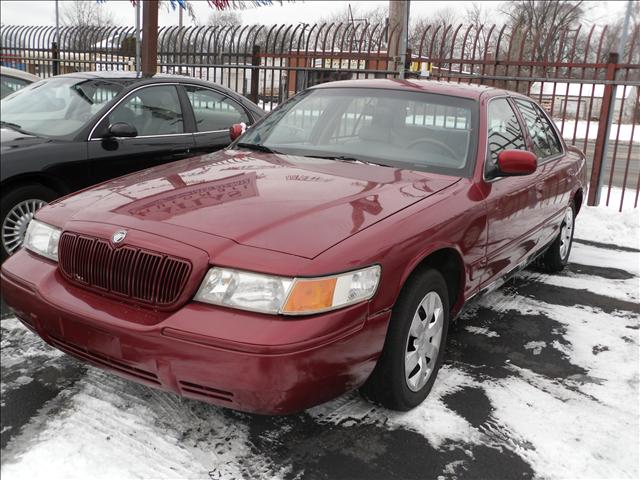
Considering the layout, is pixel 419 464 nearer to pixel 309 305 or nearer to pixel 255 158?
pixel 309 305

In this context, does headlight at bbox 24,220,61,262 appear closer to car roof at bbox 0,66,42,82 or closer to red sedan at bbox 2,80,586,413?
red sedan at bbox 2,80,586,413

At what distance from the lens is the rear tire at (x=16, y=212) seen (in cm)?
452

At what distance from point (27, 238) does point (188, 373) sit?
1.31 m

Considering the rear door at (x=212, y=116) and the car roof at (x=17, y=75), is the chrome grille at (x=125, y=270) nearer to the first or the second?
the rear door at (x=212, y=116)

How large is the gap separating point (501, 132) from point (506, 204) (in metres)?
0.56

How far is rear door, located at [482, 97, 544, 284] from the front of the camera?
3.60 m

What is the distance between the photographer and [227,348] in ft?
7.31

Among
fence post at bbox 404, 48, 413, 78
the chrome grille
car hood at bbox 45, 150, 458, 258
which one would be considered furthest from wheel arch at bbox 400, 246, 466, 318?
fence post at bbox 404, 48, 413, 78

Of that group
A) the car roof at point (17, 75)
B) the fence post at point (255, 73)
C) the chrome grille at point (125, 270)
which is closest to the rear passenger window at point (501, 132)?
the chrome grille at point (125, 270)

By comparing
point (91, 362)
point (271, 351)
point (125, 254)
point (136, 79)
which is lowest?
point (91, 362)

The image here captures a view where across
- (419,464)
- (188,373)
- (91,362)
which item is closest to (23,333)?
(91,362)

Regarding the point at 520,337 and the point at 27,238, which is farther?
the point at 520,337

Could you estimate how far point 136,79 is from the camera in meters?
5.61

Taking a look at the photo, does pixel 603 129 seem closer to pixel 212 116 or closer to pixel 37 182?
pixel 212 116
